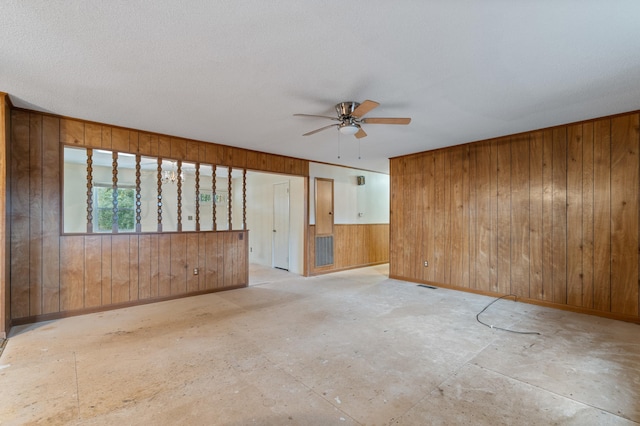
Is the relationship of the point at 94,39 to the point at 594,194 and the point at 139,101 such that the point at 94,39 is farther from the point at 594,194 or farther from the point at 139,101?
the point at 594,194

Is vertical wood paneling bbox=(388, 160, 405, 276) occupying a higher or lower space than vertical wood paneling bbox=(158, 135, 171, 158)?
lower

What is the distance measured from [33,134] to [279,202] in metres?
4.37

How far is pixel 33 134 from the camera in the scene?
3.42 m

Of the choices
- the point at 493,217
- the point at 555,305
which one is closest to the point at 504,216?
the point at 493,217

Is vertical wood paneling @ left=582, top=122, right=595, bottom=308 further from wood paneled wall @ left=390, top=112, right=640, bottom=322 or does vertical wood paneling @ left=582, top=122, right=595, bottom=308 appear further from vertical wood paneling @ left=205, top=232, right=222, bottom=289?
vertical wood paneling @ left=205, top=232, right=222, bottom=289

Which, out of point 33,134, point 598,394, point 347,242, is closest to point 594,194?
point 598,394

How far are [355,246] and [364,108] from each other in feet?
15.6

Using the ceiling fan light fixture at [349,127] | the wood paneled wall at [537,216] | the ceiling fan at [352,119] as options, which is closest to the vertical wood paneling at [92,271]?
the ceiling fan at [352,119]

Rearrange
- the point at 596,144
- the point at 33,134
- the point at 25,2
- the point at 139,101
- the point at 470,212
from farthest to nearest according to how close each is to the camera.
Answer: the point at 470,212
the point at 596,144
the point at 33,134
the point at 139,101
the point at 25,2

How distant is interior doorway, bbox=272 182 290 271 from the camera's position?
675 cm

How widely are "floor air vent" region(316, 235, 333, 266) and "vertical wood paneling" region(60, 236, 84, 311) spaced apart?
396cm

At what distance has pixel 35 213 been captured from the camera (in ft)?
11.2

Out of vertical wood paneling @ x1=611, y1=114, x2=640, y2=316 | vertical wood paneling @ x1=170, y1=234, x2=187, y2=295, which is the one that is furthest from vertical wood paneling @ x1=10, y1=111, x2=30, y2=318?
vertical wood paneling @ x1=611, y1=114, x2=640, y2=316

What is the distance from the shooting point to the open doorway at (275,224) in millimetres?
6332
